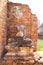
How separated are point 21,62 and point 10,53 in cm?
43

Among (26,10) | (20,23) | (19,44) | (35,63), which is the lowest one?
(35,63)

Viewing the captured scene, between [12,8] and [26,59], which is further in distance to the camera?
[12,8]

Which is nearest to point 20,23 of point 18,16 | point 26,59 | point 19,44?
point 18,16

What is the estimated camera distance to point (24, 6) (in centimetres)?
677

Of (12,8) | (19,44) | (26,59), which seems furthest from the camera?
(12,8)

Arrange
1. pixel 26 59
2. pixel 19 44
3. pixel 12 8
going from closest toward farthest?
pixel 26 59, pixel 19 44, pixel 12 8

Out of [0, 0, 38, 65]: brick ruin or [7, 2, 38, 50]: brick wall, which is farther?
[7, 2, 38, 50]: brick wall

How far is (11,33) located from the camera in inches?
265

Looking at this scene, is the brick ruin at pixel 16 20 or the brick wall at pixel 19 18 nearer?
the brick ruin at pixel 16 20

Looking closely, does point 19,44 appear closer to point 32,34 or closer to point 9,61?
point 9,61

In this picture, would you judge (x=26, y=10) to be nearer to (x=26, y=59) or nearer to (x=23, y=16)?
(x=23, y=16)

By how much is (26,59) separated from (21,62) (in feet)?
0.55

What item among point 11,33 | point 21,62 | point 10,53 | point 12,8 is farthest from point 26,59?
point 12,8

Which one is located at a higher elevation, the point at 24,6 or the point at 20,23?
the point at 24,6
